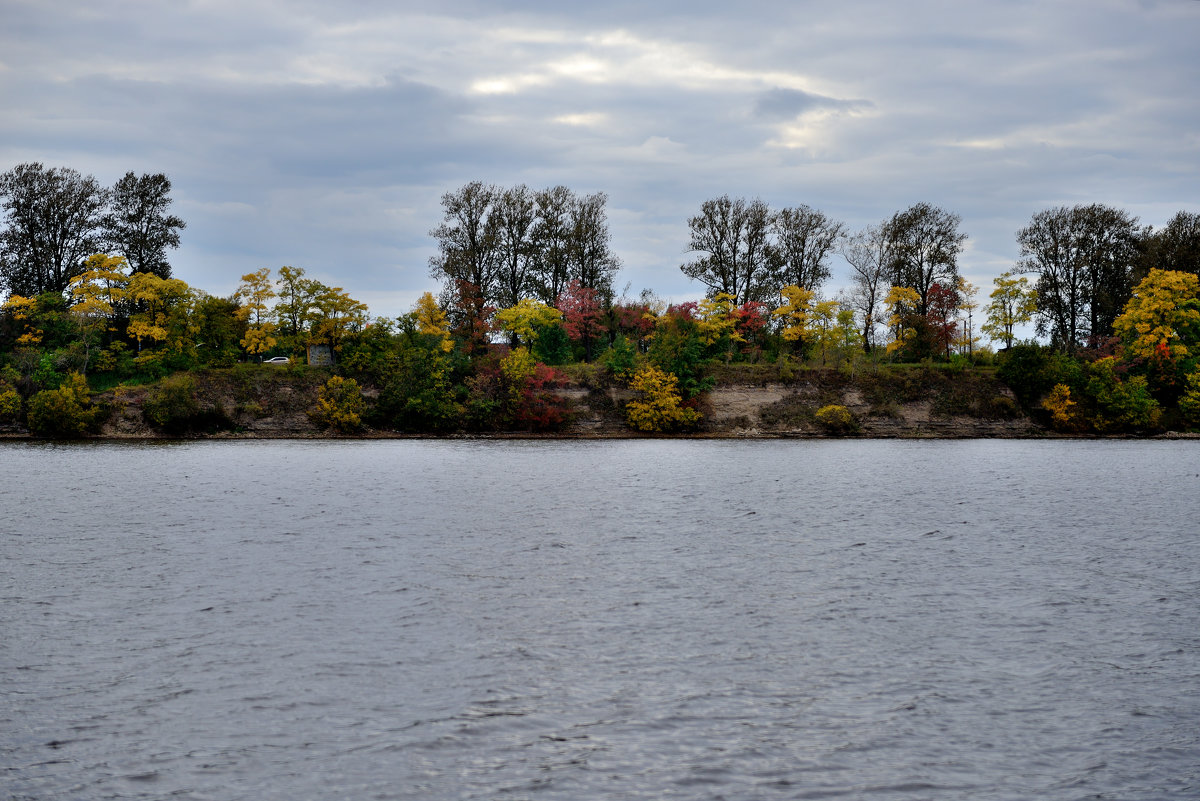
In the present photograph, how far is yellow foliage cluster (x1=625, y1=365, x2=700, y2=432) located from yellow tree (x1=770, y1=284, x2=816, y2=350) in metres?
18.1

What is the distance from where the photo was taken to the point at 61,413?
73.9 meters

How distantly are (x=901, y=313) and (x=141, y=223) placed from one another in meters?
93.8

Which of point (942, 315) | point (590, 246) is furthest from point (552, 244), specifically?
point (942, 315)

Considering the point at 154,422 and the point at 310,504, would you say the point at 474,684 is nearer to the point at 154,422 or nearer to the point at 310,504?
the point at 310,504

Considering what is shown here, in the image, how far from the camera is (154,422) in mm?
77625

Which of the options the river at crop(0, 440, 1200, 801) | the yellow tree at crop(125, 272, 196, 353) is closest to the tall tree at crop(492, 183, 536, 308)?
the yellow tree at crop(125, 272, 196, 353)

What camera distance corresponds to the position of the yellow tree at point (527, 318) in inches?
3684

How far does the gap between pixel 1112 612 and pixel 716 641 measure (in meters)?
9.17

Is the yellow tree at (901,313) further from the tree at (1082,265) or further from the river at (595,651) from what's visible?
the river at (595,651)

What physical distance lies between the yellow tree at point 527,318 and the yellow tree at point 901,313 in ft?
131

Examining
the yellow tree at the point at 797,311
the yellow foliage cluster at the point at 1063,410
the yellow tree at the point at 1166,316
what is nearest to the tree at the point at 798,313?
the yellow tree at the point at 797,311

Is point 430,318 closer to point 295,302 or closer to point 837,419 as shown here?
point 295,302

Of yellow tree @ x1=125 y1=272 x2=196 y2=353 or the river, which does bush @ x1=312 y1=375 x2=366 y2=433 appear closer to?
yellow tree @ x1=125 y1=272 x2=196 y2=353

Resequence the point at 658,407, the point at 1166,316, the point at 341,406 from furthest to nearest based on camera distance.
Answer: the point at 1166,316, the point at 658,407, the point at 341,406
